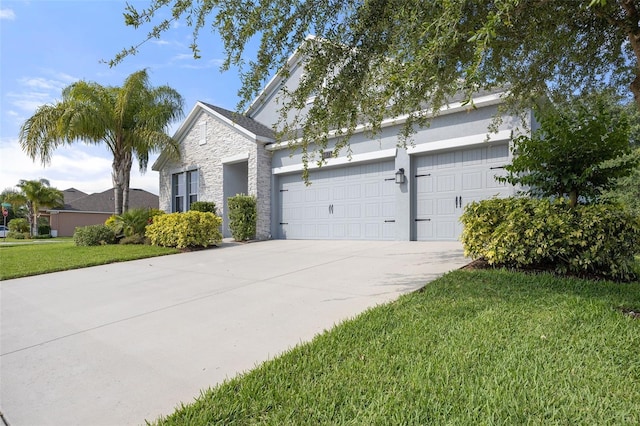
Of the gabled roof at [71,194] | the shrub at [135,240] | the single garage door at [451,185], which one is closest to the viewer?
the single garage door at [451,185]

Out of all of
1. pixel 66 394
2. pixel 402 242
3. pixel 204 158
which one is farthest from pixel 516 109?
pixel 204 158

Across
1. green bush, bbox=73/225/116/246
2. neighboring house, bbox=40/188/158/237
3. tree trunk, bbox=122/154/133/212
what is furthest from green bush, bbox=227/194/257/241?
neighboring house, bbox=40/188/158/237

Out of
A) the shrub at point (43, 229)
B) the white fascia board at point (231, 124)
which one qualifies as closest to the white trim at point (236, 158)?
the white fascia board at point (231, 124)

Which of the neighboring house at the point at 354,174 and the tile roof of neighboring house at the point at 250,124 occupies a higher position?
the tile roof of neighboring house at the point at 250,124

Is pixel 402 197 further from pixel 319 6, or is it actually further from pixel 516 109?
pixel 319 6

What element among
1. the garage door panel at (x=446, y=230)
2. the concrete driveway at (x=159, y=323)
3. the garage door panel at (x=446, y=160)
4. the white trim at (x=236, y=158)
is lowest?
the concrete driveway at (x=159, y=323)

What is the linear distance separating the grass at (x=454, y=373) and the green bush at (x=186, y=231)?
7.50m

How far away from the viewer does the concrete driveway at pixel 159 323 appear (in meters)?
2.25

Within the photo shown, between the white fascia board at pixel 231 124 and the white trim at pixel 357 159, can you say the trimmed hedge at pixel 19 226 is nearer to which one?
the white fascia board at pixel 231 124

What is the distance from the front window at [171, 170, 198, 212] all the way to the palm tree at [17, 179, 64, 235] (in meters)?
22.9

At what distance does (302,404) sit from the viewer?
1.97m

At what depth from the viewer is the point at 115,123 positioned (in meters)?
13.6

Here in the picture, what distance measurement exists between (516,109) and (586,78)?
3.94 ft

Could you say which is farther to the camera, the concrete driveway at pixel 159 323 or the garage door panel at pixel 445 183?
the garage door panel at pixel 445 183
